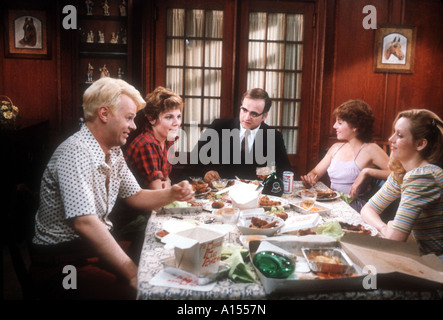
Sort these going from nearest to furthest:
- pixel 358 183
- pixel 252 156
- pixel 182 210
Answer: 1. pixel 182 210
2. pixel 358 183
3. pixel 252 156

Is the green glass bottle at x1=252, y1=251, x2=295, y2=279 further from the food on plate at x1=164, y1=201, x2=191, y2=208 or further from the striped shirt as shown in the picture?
the food on plate at x1=164, y1=201, x2=191, y2=208

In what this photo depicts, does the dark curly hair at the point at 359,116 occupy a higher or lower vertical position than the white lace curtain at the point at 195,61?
lower

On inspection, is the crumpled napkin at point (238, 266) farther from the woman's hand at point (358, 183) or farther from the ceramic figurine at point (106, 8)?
the ceramic figurine at point (106, 8)

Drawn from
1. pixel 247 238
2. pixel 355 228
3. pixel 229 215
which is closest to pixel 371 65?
pixel 355 228

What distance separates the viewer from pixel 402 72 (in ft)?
14.6

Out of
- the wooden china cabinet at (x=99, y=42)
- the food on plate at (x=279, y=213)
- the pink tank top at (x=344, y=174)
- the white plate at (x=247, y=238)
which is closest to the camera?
the white plate at (x=247, y=238)

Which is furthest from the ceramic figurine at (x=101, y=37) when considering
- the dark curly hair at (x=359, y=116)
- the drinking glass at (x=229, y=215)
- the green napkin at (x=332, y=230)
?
the green napkin at (x=332, y=230)

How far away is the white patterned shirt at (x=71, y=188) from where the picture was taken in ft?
5.32

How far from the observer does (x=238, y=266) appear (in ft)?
4.44

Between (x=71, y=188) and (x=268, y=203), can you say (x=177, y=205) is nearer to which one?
(x=268, y=203)

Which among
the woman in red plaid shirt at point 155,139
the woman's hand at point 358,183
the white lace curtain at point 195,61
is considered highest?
the white lace curtain at point 195,61

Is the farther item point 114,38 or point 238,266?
point 114,38

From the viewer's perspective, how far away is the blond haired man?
1631 mm

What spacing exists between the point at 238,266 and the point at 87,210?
66cm
